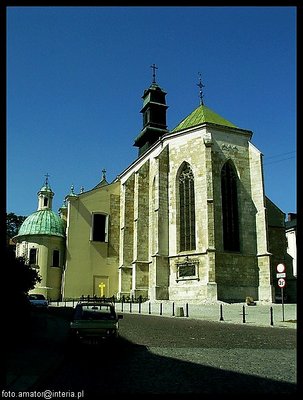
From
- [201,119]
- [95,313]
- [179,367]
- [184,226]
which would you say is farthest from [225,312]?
[201,119]

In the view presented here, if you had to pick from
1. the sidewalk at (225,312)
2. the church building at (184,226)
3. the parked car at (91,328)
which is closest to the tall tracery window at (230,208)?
the church building at (184,226)

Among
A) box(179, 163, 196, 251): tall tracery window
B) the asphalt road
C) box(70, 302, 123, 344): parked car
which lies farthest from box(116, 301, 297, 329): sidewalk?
box(70, 302, 123, 344): parked car

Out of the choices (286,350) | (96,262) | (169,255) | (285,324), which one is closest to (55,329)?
(286,350)

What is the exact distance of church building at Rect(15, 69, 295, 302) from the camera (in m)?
35.4

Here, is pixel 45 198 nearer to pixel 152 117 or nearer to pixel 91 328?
pixel 152 117

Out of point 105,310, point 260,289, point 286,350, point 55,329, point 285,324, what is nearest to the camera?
point 286,350

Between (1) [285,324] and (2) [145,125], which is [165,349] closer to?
(1) [285,324]

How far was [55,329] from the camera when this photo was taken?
1675 centimetres

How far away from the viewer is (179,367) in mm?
8805

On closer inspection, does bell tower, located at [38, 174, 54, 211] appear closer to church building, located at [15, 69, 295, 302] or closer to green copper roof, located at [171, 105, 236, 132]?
church building, located at [15, 69, 295, 302]

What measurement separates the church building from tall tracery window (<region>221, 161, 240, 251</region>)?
3.5 inches
